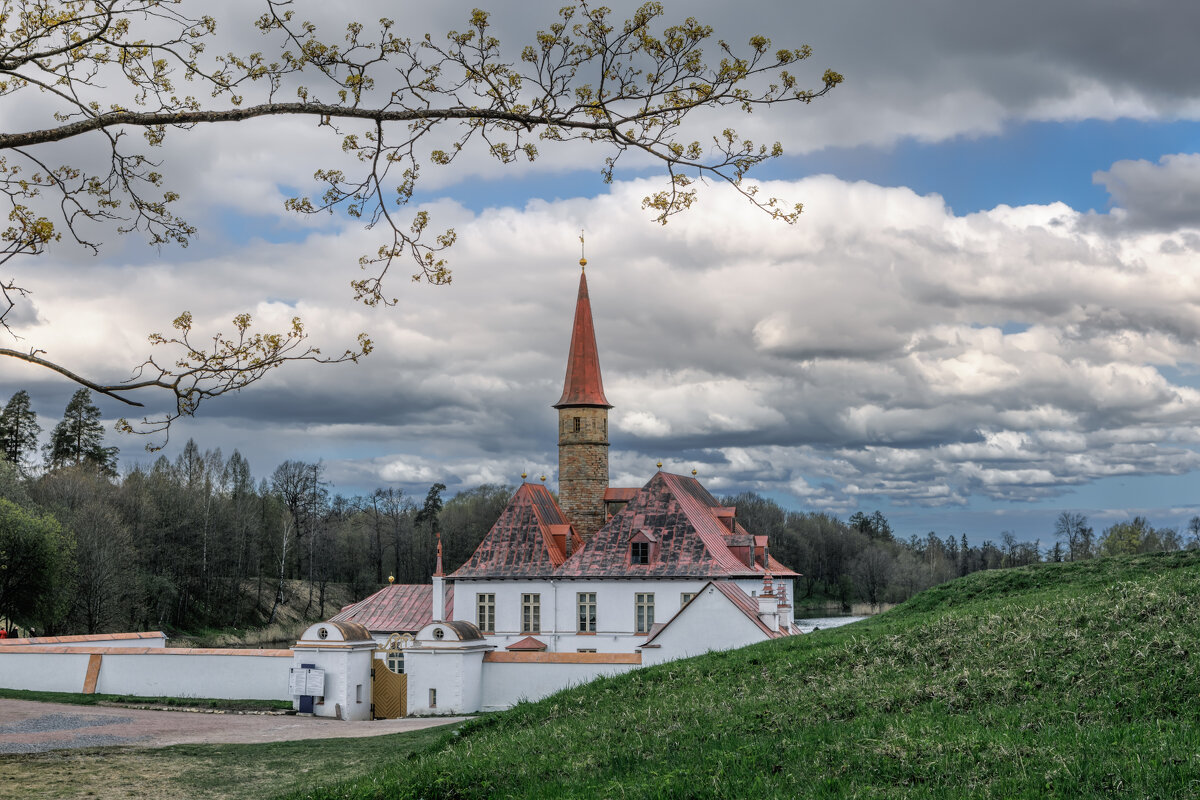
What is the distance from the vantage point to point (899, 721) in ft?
28.2

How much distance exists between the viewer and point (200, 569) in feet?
216

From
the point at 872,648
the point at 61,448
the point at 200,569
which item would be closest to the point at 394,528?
the point at 200,569

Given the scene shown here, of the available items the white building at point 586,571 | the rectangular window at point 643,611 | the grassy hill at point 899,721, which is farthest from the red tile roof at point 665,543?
the grassy hill at point 899,721

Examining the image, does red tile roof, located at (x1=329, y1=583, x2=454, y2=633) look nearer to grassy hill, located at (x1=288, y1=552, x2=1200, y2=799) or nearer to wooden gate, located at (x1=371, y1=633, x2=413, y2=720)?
wooden gate, located at (x1=371, y1=633, x2=413, y2=720)

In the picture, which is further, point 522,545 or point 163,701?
point 522,545

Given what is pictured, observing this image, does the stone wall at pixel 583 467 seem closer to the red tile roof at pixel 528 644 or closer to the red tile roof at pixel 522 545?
the red tile roof at pixel 522 545

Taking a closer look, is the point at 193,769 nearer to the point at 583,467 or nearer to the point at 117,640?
the point at 117,640

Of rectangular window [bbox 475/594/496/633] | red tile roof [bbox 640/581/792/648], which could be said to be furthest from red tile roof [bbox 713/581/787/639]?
rectangular window [bbox 475/594/496/633]

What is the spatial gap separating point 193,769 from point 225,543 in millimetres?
59368

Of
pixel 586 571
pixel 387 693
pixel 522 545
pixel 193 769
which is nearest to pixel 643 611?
pixel 586 571

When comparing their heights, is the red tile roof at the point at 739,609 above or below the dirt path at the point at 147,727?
above

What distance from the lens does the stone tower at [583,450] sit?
1647 inches

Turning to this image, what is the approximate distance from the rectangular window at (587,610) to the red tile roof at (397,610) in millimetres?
5258

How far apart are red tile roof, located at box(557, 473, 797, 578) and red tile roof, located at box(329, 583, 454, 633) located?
18.2ft
